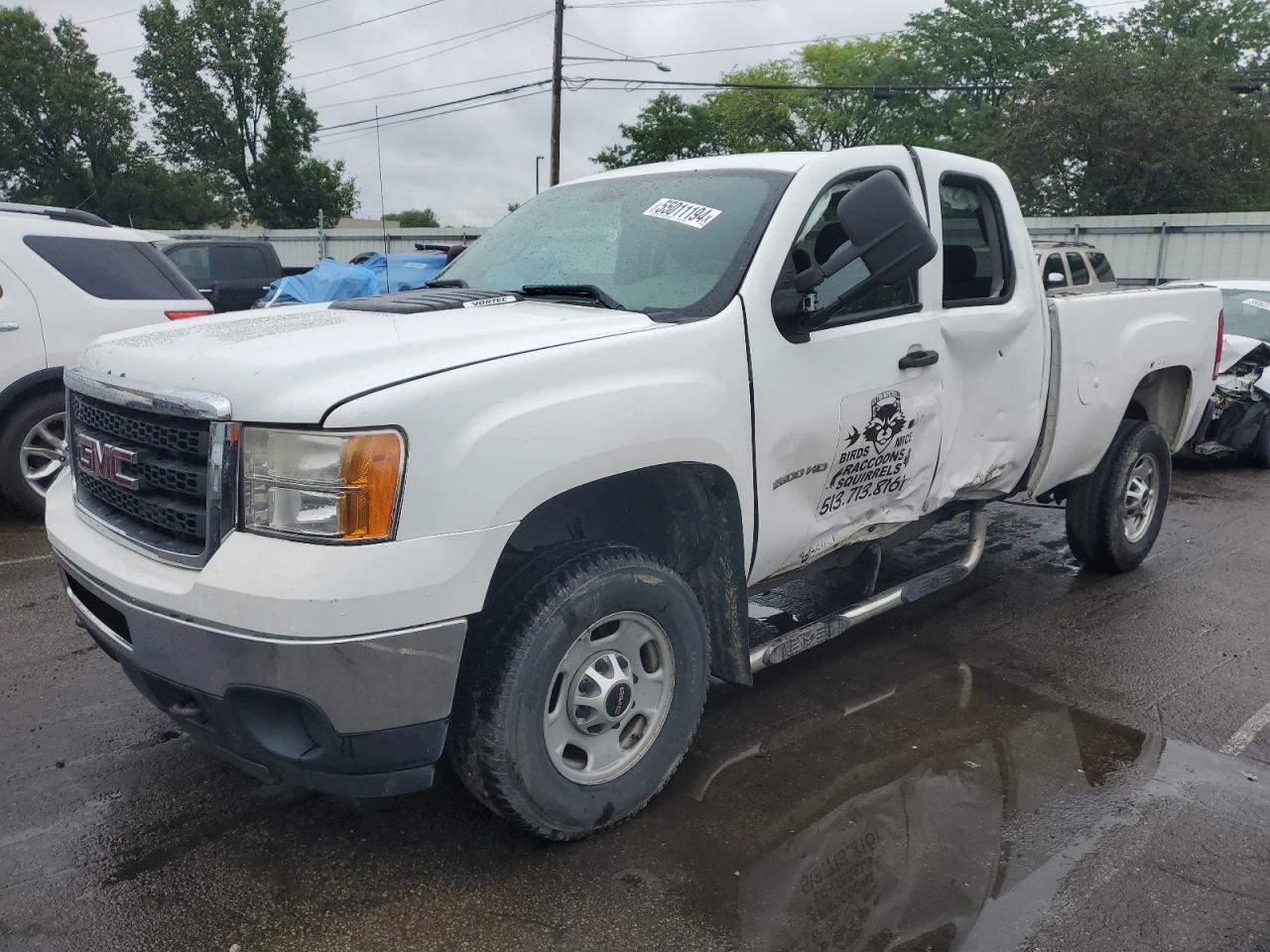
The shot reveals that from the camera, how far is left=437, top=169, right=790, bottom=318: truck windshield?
11.4ft

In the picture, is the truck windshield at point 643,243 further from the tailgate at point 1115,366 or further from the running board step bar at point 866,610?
the tailgate at point 1115,366

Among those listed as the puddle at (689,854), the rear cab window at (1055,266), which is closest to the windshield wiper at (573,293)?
the puddle at (689,854)

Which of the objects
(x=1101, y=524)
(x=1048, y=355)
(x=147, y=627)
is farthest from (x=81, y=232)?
(x=1101, y=524)

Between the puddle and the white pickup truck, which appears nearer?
the white pickup truck

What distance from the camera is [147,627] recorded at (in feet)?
8.81

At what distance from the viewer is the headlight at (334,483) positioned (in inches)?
97.7

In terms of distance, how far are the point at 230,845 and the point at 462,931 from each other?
0.84 meters

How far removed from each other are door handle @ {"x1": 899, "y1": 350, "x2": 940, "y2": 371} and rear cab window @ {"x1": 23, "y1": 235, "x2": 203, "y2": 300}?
5.52m

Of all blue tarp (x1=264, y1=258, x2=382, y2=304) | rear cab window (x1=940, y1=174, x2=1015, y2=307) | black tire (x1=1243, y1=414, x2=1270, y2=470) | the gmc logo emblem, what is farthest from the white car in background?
blue tarp (x1=264, y1=258, x2=382, y2=304)

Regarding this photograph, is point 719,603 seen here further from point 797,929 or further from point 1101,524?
point 1101,524

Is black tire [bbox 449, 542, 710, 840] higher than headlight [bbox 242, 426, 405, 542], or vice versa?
headlight [bbox 242, 426, 405, 542]

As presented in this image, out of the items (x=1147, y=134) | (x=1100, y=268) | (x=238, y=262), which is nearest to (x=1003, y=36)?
(x=1147, y=134)

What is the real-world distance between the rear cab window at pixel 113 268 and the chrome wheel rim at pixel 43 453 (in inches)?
35.8

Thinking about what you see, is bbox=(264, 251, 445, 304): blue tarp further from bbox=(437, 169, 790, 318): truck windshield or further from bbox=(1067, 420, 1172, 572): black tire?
bbox=(1067, 420, 1172, 572): black tire
